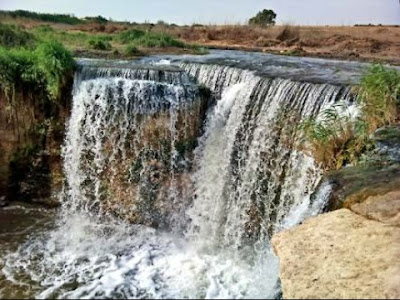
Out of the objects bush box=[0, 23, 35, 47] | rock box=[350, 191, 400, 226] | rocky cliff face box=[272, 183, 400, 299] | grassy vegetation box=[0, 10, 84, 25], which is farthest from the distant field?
rocky cliff face box=[272, 183, 400, 299]

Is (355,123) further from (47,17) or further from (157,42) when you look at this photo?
(47,17)

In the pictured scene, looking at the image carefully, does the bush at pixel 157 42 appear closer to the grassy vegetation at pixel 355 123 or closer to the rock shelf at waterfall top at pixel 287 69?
the rock shelf at waterfall top at pixel 287 69

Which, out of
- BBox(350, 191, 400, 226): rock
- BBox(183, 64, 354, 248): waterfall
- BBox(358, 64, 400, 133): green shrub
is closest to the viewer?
BBox(350, 191, 400, 226): rock

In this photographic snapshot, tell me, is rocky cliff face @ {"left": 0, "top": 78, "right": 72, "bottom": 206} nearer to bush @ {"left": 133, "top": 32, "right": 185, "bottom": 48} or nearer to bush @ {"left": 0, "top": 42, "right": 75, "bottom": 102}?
bush @ {"left": 0, "top": 42, "right": 75, "bottom": 102}

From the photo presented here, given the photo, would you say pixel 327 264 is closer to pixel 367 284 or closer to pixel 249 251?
pixel 367 284

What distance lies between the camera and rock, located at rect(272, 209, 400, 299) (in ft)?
9.35

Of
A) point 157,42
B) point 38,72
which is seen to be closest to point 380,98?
point 38,72

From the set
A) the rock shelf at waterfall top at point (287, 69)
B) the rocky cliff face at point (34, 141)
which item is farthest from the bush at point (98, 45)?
the rocky cliff face at point (34, 141)

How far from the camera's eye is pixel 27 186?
8266 millimetres

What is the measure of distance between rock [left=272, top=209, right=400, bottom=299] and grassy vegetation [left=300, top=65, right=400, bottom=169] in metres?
1.68

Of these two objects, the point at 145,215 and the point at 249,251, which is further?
the point at 145,215

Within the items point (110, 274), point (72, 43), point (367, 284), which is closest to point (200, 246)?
point (110, 274)

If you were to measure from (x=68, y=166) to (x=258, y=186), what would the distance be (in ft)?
10.6

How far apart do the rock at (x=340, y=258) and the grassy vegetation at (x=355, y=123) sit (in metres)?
Answer: 1.68
